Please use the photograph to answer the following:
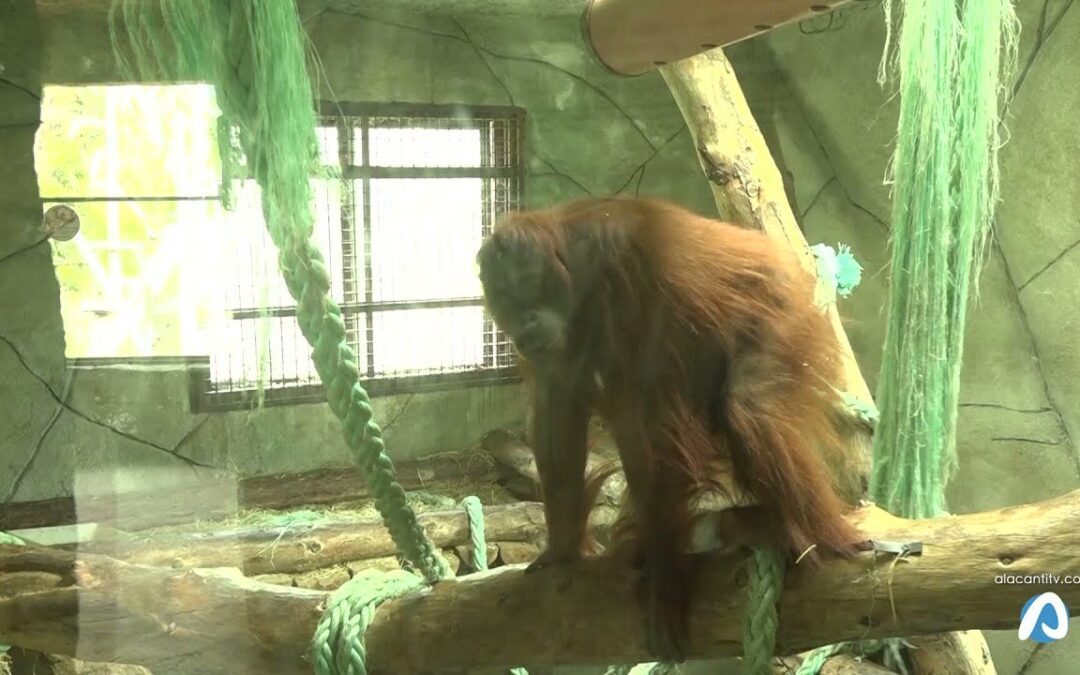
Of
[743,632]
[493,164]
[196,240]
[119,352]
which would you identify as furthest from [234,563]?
[743,632]

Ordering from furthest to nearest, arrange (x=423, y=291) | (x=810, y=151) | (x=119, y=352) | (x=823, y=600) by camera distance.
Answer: (x=810, y=151)
(x=119, y=352)
(x=423, y=291)
(x=823, y=600)

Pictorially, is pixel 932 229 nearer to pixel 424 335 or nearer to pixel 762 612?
pixel 762 612

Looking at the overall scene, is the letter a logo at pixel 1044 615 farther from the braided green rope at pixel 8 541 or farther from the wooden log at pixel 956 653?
the braided green rope at pixel 8 541

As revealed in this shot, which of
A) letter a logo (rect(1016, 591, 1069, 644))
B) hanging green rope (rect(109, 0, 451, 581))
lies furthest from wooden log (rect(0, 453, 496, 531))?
letter a logo (rect(1016, 591, 1069, 644))

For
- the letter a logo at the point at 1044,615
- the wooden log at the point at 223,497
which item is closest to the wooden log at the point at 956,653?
the letter a logo at the point at 1044,615

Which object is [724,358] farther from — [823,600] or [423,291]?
[423,291]

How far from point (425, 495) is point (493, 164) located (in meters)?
1.36

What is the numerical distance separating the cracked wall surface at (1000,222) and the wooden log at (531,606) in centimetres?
106

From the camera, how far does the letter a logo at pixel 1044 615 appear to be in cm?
121

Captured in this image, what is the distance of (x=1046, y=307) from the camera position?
2.57m

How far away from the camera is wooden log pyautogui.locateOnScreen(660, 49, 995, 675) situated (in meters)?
2.17

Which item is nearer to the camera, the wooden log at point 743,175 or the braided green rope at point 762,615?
the braided green rope at point 762,615

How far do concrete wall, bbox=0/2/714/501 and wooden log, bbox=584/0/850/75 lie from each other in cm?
9

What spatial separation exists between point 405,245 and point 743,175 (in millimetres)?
1061
